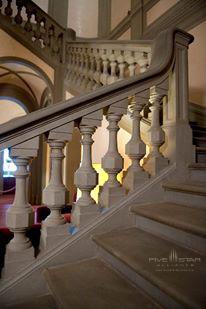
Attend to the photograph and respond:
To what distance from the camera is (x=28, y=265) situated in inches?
39.9

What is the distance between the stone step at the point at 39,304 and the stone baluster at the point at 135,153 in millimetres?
698

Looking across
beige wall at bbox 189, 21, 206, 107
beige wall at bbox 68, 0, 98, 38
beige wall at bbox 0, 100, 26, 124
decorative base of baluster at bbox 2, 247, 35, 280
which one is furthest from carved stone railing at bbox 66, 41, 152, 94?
beige wall at bbox 0, 100, 26, 124

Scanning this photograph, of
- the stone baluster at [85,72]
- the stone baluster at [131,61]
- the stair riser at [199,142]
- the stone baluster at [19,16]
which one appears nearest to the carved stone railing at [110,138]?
the stair riser at [199,142]

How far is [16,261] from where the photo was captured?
3.27ft

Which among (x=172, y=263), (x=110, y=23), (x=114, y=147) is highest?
(x=110, y=23)

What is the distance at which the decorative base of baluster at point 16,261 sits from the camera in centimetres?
98

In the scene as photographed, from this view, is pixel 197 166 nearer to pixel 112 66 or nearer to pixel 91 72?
pixel 112 66

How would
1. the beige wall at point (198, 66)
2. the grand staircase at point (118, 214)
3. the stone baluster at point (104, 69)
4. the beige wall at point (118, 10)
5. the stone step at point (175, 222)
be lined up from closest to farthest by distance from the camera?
1. the grand staircase at point (118, 214)
2. the stone step at point (175, 222)
3. the stone baluster at point (104, 69)
4. the beige wall at point (198, 66)
5. the beige wall at point (118, 10)

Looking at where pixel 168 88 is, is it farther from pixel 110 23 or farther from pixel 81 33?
pixel 81 33

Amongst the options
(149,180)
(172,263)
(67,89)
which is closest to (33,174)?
(67,89)

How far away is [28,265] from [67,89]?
10.7 ft

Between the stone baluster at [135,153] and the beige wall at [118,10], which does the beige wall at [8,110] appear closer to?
the beige wall at [118,10]

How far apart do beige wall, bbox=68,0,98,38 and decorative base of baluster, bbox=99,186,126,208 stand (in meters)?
5.40

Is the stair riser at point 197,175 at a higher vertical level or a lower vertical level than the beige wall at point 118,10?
lower
